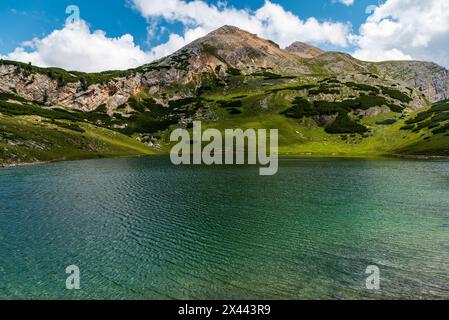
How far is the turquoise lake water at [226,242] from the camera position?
27.6 metres

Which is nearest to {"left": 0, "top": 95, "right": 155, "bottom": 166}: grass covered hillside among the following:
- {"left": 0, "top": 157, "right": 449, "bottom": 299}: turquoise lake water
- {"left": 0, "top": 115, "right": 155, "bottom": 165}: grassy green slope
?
{"left": 0, "top": 115, "right": 155, "bottom": 165}: grassy green slope

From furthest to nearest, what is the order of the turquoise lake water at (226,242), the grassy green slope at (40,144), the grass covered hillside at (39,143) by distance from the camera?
the grassy green slope at (40,144), the grass covered hillside at (39,143), the turquoise lake water at (226,242)

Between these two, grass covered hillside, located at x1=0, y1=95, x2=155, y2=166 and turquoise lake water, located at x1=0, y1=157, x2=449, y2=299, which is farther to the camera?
grass covered hillside, located at x1=0, y1=95, x2=155, y2=166

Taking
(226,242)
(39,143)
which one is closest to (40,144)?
(39,143)

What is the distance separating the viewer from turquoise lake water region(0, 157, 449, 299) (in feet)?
90.6

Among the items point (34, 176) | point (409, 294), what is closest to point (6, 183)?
point (34, 176)

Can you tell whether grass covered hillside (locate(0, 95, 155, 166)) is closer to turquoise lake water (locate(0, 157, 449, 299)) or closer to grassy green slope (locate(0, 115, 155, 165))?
grassy green slope (locate(0, 115, 155, 165))

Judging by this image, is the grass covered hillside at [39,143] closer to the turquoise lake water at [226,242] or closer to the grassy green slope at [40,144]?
the grassy green slope at [40,144]

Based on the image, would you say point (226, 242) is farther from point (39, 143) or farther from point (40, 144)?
point (39, 143)

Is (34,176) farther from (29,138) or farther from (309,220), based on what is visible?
(309,220)

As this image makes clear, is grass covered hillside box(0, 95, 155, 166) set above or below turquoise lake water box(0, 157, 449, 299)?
above

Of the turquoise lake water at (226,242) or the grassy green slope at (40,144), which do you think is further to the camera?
the grassy green slope at (40,144)

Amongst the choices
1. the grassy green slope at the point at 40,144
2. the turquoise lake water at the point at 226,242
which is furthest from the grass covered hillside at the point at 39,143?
the turquoise lake water at the point at 226,242
